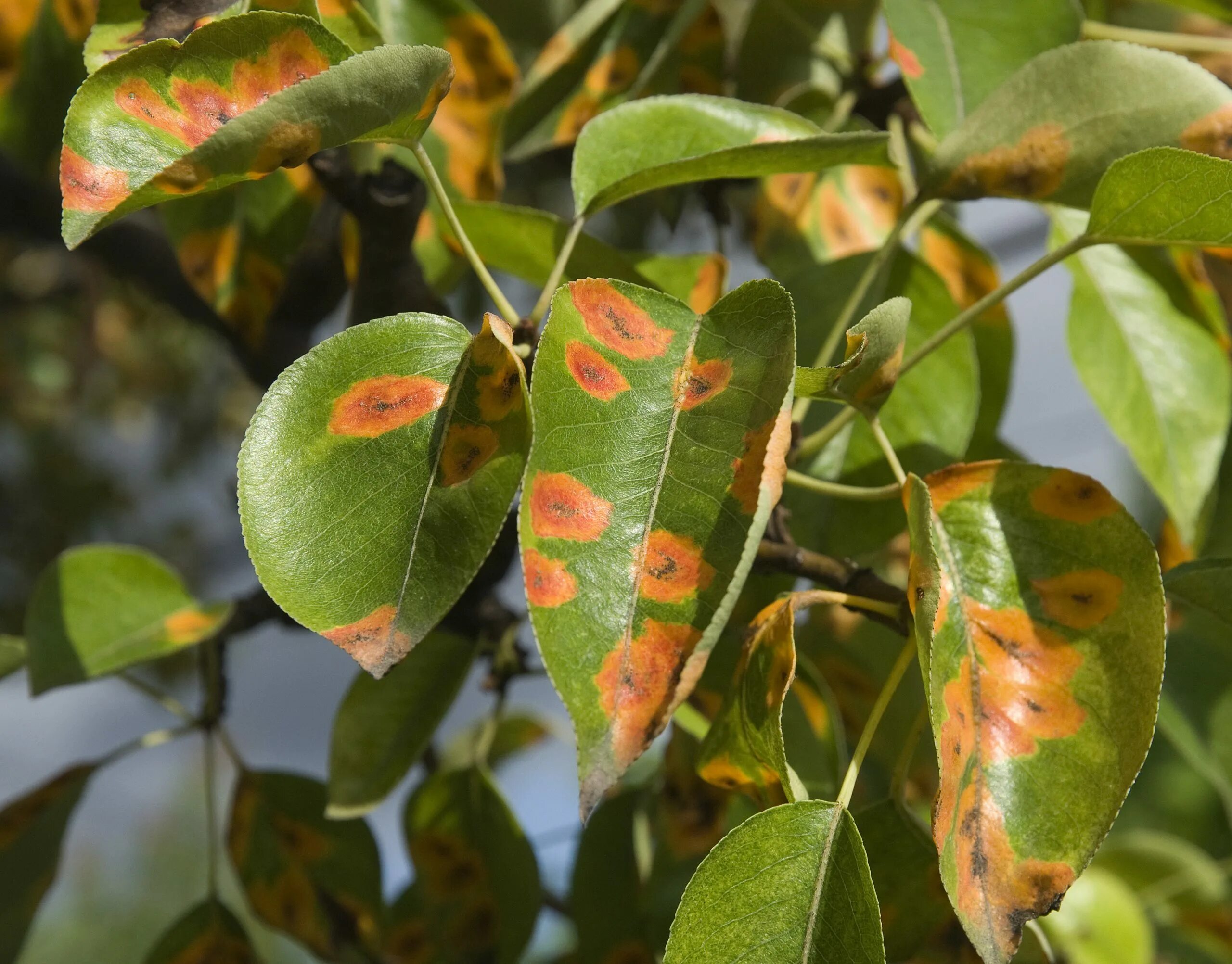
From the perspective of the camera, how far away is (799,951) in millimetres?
309

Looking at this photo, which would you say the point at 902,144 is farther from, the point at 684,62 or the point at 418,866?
the point at 418,866

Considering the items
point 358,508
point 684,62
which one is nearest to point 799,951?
point 358,508

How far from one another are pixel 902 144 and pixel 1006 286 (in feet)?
0.83

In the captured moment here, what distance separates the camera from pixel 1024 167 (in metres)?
0.42

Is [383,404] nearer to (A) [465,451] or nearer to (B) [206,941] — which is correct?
(A) [465,451]

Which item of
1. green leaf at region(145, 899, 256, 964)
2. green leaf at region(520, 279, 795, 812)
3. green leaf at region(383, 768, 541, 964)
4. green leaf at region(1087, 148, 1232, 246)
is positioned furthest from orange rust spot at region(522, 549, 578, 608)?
green leaf at region(145, 899, 256, 964)

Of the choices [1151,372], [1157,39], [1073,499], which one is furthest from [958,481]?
[1157,39]

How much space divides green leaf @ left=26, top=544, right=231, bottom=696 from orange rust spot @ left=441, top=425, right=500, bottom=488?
Answer: 29cm

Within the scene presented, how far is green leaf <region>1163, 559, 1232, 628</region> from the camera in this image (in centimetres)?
39

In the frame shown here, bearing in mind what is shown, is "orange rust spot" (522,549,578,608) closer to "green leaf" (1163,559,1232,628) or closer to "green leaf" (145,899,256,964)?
"green leaf" (1163,559,1232,628)

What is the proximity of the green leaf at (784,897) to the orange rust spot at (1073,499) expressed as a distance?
123 mm

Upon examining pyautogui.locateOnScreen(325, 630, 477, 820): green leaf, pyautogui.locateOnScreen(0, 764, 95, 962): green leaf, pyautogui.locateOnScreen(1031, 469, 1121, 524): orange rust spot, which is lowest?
pyautogui.locateOnScreen(0, 764, 95, 962): green leaf

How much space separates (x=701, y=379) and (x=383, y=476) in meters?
0.10

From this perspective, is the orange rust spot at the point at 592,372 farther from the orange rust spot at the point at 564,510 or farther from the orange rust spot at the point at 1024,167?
the orange rust spot at the point at 1024,167
